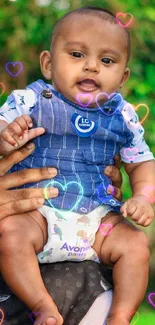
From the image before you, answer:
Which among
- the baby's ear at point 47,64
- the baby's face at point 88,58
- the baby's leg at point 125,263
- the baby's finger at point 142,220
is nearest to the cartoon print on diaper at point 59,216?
the baby's leg at point 125,263

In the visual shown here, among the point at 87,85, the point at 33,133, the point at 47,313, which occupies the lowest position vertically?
the point at 47,313

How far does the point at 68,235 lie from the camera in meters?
2.52

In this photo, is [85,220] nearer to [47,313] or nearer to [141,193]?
[141,193]

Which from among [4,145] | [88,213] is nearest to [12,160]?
[4,145]

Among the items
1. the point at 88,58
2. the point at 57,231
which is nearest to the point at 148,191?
the point at 57,231

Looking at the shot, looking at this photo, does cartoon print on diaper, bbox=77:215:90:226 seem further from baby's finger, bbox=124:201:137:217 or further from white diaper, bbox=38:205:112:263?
baby's finger, bbox=124:201:137:217

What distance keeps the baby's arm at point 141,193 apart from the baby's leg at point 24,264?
30 centimetres

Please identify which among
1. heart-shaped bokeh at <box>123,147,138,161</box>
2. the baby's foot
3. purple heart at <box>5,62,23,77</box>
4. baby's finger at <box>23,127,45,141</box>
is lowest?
Answer: purple heart at <box>5,62,23,77</box>

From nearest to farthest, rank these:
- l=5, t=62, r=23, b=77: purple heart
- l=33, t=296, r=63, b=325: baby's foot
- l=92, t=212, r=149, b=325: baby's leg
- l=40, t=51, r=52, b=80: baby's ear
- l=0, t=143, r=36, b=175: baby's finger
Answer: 1. l=33, t=296, r=63, b=325: baby's foot
2. l=92, t=212, r=149, b=325: baby's leg
3. l=0, t=143, r=36, b=175: baby's finger
4. l=40, t=51, r=52, b=80: baby's ear
5. l=5, t=62, r=23, b=77: purple heart

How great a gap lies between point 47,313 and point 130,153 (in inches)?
28.1

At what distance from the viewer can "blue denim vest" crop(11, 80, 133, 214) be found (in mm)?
2590

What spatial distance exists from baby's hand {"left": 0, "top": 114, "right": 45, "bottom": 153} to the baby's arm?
1.21ft

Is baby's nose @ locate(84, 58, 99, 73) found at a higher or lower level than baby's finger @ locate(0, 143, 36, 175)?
higher

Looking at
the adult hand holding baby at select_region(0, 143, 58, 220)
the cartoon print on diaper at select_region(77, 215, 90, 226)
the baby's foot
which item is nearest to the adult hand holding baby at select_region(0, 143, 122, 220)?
the adult hand holding baby at select_region(0, 143, 58, 220)
